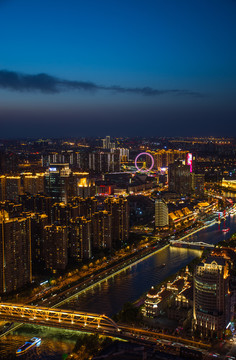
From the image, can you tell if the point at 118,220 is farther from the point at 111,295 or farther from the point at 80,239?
the point at 111,295

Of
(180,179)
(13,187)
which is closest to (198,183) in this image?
(180,179)

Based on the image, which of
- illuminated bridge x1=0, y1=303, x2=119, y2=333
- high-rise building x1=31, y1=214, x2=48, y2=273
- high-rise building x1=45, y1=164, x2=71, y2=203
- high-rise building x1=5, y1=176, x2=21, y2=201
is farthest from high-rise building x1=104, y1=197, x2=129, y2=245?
high-rise building x1=5, y1=176, x2=21, y2=201

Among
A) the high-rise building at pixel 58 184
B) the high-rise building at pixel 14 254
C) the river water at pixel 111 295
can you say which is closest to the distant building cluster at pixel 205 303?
the river water at pixel 111 295

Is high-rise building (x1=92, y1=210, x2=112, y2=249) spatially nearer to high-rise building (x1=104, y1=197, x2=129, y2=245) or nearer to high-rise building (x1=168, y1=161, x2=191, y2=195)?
high-rise building (x1=104, y1=197, x2=129, y2=245)

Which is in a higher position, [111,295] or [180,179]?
[180,179]

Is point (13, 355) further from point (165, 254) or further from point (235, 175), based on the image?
point (235, 175)

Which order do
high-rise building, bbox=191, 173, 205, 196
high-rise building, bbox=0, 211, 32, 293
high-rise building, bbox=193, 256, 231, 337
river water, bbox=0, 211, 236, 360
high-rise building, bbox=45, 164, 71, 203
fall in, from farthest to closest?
high-rise building, bbox=191, 173, 205, 196 < high-rise building, bbox=45, 164, 71, 203 < high-rise building, bbox=0, 211, 32, 293 < high-rise building, bbox=193, 256, 231, 337 < river water, bbox=0, 211, 236, 360
